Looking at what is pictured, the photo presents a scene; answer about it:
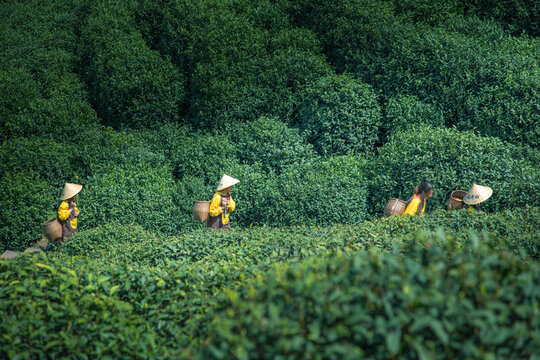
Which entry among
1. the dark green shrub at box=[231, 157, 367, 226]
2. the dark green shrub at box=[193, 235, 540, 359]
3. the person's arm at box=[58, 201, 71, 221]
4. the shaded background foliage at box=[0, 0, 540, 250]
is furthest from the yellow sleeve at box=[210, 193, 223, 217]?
the dark green shrub at box=[193, 235, 540, 359]

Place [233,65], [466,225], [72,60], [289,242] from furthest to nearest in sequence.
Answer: [72,60] < [233,65] < [466,225] < [289,242]

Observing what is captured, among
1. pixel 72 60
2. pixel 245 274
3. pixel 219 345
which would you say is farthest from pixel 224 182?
pixel 72 60

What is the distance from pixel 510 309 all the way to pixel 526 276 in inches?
9.4

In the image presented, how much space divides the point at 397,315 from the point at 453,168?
20.3 ft

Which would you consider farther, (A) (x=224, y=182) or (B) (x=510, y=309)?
(A) (x=224, y=182)

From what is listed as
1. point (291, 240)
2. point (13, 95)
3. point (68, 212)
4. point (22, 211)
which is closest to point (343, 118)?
point (291, 240)

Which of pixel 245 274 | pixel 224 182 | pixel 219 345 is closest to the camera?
pixel 219 345

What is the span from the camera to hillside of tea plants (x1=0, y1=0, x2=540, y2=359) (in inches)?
112

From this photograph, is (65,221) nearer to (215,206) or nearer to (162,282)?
(215,206)

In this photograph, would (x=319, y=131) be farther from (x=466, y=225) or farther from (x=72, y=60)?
(x=72, y=60)

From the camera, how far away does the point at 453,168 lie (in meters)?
8.23

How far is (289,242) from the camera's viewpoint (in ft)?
19.9

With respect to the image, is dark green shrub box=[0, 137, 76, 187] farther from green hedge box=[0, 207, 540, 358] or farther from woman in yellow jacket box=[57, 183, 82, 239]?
green hedge box=[0, 207, 540, 358]

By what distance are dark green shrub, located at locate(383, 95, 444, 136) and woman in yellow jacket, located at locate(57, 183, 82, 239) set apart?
7027 mm
